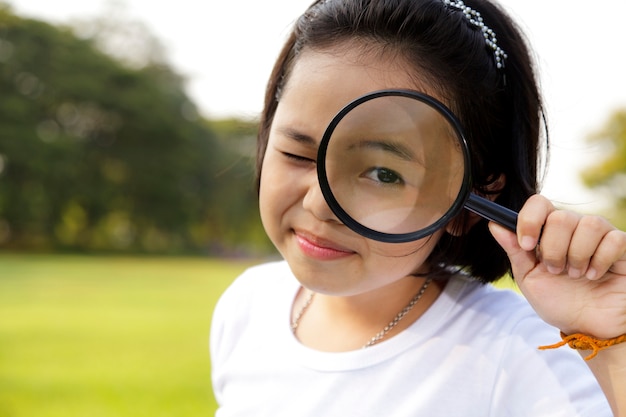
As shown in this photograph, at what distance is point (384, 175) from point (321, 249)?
9.6 inches

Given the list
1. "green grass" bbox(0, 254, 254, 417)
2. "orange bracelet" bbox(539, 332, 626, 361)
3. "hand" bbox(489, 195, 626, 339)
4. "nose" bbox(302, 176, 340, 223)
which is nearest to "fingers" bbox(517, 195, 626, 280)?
"hand" bbox(489, 195, 626, 339)

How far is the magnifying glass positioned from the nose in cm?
6

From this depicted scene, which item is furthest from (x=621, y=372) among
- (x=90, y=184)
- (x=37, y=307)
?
(x=90, y=184)

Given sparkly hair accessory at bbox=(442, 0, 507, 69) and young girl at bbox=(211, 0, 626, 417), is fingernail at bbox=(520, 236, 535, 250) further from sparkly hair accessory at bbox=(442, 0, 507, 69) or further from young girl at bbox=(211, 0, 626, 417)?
sparkly hair accessory at bbox=(442, 0, 507, 69)

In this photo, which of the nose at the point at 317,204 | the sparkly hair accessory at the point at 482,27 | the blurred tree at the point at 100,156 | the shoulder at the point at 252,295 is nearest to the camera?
the nose at the point at 317,204

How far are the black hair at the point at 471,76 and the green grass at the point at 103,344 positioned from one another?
507 centimetres

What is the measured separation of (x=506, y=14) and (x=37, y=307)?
13.7 meters

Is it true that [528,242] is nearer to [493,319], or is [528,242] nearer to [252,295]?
[493,319]

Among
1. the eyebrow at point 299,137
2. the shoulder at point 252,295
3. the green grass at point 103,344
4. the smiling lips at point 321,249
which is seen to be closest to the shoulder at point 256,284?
the shoulder at point 252,295

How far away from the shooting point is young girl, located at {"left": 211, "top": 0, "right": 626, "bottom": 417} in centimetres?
126

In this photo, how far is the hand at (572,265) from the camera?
47.2 inches

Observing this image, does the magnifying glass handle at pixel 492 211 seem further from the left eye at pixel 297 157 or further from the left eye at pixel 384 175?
the left eye at pixel 297 157

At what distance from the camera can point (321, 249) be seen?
1.48 metres

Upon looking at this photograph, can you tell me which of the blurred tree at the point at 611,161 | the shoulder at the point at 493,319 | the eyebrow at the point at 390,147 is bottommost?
the blurred tree at the point at 611,161
